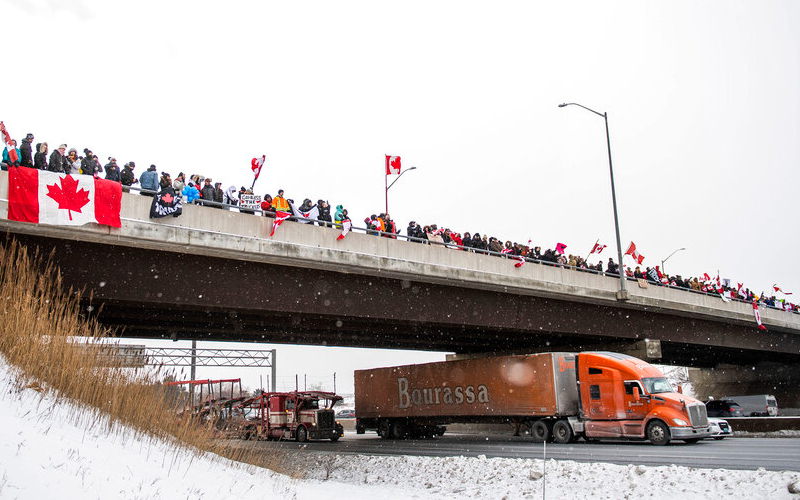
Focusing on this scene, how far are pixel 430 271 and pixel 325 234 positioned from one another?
14.7 ft

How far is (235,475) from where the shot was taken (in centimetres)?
1037

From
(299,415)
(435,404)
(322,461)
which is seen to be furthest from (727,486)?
(299,415)

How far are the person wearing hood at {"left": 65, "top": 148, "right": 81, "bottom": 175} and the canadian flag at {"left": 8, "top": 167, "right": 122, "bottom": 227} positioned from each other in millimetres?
571

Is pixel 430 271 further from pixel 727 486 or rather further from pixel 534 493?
pixel 727 486

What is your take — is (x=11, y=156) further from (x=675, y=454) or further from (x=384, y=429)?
(x=384, y=429)

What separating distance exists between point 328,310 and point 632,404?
10958 millimetres

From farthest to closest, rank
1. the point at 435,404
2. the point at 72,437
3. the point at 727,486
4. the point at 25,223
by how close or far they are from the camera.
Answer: the point at 435,404 → the point at 25,223 → the point at 727,486 → the point at 72,437

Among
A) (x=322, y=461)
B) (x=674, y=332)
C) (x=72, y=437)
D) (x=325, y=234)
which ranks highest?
(x=325, y=234)

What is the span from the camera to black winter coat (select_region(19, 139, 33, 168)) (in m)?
15.1

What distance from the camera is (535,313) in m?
28.3

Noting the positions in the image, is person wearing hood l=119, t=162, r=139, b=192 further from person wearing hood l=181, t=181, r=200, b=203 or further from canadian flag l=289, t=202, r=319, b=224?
canadian flag l=289, t=202, r=319, b=224

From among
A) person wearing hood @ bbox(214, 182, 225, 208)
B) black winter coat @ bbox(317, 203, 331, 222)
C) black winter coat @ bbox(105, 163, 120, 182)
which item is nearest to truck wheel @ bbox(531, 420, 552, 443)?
black winter coat @ bbox(317, 203, 331, 222)

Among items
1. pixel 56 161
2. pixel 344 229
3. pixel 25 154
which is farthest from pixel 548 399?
pixel 25 154

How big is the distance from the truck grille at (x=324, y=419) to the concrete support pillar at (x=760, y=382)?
37470mm
